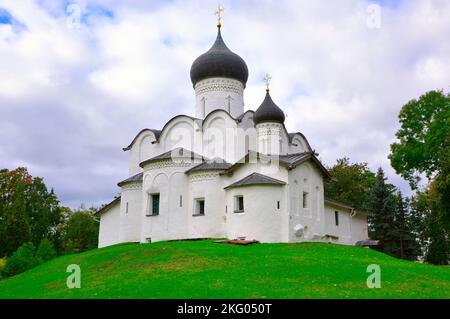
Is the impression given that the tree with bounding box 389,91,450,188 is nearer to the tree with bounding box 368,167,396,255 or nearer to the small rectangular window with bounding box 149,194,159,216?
the tree with bounding box 368,167,396,255

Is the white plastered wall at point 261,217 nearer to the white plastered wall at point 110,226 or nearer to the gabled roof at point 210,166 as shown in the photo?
the gabled roof at point 210,166

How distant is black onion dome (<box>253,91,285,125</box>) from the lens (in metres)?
28.0

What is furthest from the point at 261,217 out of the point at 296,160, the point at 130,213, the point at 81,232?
the point at 81,232

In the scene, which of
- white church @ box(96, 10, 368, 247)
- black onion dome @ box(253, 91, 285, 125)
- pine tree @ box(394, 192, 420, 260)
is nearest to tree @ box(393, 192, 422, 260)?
pine tree @ box(394, 192, 420, 260)

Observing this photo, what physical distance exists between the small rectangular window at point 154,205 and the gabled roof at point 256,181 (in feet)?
14.0

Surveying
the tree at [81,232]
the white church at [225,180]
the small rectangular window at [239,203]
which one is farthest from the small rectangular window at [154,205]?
the tree at [81,232]

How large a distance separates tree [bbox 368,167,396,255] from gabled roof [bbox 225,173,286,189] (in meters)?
11.2

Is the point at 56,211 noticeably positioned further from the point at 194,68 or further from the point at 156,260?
the point at 156,260

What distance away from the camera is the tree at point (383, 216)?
3334 centimetres

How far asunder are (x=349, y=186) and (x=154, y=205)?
20.3m

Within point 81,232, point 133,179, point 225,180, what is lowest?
point 81,232

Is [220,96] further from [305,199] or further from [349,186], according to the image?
[349,186]

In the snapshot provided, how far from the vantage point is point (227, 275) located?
15.0m

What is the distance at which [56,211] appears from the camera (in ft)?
153
